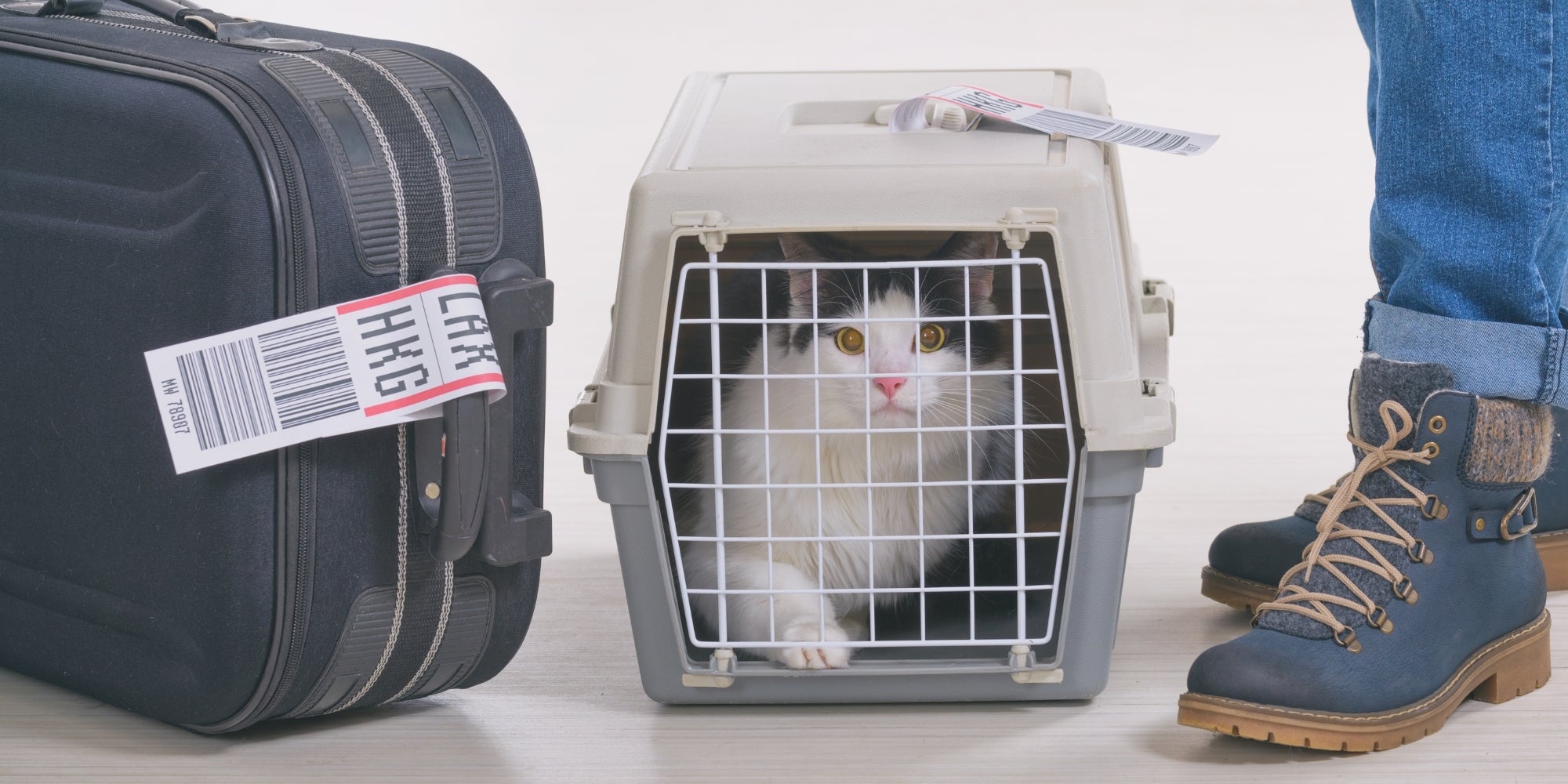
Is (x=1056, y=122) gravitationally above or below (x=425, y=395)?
above

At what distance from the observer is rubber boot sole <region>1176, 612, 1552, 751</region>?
3.75 feet

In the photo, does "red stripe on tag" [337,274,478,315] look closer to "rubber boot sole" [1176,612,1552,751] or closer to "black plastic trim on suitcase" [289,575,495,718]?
"black plastic trim on suitcase" [289,575,495,718]

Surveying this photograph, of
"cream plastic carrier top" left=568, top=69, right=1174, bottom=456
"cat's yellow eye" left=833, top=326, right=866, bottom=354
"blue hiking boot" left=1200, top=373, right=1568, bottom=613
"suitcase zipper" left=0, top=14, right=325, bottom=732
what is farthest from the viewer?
"blue hiking boot" left=1200, top=373, right=1568, bottom=613

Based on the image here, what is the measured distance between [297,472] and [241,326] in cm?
12

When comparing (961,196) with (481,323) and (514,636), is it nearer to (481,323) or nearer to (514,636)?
(481,323)

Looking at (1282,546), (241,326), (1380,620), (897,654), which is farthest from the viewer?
(1282,546)

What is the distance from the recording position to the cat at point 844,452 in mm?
1276

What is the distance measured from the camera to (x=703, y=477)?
1.36 metres

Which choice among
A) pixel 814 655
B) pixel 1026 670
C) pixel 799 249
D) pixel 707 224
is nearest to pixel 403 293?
pixel 707 224

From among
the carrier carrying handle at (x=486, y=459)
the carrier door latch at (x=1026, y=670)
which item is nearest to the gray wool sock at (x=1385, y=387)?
the carrier door latch at (x=1026, y=670)

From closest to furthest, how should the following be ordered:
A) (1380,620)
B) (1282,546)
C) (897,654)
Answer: (1380,620), (897,654), (1282,546)

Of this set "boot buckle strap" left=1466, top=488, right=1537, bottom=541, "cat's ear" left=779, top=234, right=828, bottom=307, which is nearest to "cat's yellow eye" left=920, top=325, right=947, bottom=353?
"cat's ear" left=779, top=234, right=828, bottom=307

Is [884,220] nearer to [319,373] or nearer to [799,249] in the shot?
[799,249]

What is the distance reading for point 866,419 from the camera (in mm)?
1251
